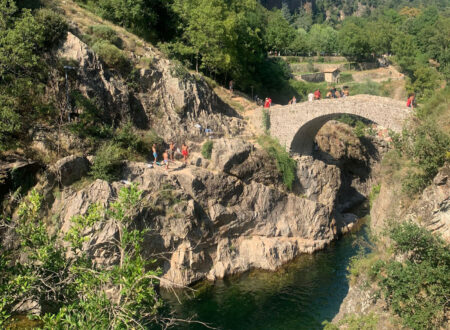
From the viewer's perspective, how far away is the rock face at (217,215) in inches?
805

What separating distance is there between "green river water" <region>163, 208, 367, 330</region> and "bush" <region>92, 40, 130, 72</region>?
1427 cm

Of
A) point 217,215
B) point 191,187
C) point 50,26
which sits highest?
point 50,26

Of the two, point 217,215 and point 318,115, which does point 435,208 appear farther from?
point 318,115

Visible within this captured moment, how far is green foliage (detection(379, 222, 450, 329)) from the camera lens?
12320 mm

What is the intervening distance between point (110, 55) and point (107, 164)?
8086 mm

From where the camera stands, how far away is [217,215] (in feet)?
75.8

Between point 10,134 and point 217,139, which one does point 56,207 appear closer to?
point 10,134

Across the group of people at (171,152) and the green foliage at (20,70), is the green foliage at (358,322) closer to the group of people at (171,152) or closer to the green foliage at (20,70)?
the group of people at (171,152)

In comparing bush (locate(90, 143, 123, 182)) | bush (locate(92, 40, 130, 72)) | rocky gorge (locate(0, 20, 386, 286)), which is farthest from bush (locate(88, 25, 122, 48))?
bush (locate(90, 143, 123, 182))

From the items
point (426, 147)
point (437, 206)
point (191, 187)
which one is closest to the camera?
point (437, 206)

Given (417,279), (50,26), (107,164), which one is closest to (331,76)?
(50,26)

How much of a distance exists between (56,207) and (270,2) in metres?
92.2

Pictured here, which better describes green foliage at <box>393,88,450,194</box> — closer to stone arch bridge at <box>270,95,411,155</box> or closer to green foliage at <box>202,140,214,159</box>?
stone arch bridge at <box>270,95,411,155</box>

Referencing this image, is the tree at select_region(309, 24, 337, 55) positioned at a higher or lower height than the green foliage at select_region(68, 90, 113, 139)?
higher
